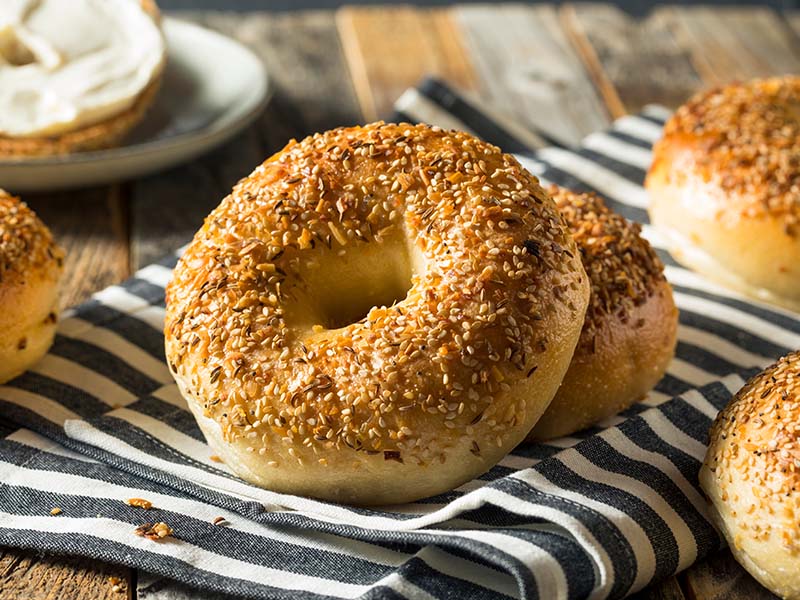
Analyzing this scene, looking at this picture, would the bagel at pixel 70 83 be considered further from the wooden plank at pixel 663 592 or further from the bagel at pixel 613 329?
the wooden plank at pixel 663 592

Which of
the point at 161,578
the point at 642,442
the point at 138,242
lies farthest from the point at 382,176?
the point at 138,242

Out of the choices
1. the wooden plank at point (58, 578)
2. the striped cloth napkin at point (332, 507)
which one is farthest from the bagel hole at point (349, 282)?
the wooden plank at point (58, 578)

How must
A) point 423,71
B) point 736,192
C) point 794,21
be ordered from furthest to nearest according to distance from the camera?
1. point 794,21
2. point 423,71
3. point 736,192

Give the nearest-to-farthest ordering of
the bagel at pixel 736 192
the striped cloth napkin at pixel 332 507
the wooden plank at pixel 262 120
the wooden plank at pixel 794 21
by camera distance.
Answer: the striped cloth napkin at pixel 332 507 → the bagel at pixel 736 192 → the wooden plank at pixel 262 120 → the wooden plank at pixel 794 21

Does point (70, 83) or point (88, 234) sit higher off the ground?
point (70, 83)

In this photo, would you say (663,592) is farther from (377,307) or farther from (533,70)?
(533,70)

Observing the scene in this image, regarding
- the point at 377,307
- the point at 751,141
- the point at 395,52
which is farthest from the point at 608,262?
the point at 395,52
